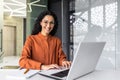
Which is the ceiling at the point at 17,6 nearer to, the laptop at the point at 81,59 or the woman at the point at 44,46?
the woman at the point at 44,46

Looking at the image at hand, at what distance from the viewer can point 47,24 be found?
6.92ft

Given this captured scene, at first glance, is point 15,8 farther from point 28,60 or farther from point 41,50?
point 28,60

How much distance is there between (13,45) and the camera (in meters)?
11.1

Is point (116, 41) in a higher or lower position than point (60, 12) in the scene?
lower

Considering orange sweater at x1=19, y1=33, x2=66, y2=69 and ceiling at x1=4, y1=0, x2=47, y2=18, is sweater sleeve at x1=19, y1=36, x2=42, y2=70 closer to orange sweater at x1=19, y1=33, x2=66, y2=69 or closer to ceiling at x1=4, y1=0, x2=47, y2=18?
orange sweater at x1=19, y1=33, x2=66, y2=69

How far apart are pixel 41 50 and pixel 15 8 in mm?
8670

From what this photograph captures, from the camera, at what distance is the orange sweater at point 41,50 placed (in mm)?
2003

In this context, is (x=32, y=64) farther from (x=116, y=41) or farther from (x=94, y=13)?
(x=94, y=13)

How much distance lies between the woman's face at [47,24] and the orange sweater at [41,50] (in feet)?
0.17

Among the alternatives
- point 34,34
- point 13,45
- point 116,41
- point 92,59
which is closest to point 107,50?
point 116,41

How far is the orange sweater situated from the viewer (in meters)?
2.00

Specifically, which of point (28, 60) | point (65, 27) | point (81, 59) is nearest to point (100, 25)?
point (65, 27)

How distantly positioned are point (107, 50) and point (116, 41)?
1.00 ft

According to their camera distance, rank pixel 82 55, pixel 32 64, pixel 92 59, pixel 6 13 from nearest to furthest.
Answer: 1. pixel 82 55
2. pixel 92 59
3. pixel 32 64
4. pixel 6 13
